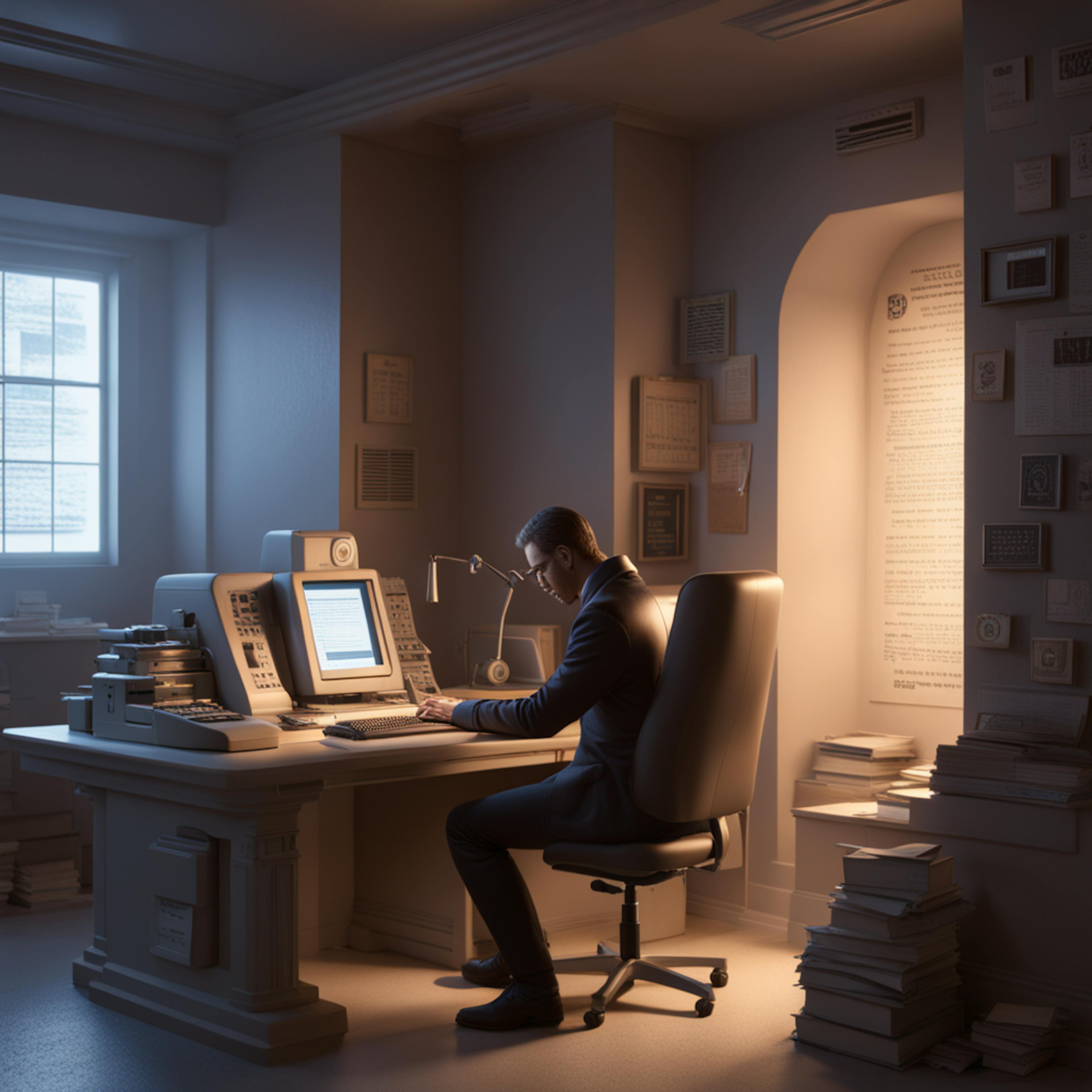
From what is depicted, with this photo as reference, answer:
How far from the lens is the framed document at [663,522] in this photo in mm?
4523

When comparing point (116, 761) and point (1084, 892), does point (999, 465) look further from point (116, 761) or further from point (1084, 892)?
point (116, 761)

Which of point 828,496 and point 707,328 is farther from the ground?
point 707,328

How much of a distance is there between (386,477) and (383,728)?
1.40 m

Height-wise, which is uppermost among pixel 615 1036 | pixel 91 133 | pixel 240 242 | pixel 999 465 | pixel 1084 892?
pixel 91 133

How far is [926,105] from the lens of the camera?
4082 millimetres

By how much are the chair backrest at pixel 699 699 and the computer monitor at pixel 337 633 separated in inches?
41.1

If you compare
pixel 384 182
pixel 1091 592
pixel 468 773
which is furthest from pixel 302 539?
pixel 1091 592

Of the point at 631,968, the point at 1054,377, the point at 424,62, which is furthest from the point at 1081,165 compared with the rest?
the point at 631,968

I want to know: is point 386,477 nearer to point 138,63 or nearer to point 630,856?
point 138,63

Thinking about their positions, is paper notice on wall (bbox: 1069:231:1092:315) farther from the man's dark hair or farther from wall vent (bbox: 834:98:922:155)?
the man's dark hair

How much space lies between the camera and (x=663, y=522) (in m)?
4.60

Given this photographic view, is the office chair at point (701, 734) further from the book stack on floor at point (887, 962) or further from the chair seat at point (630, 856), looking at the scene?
the book stack on floor at point (887, 962)

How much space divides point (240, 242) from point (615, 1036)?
3.20 metres

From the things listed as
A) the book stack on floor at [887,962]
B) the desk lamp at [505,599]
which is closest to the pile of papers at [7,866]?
the desk lamp at [505,599]
